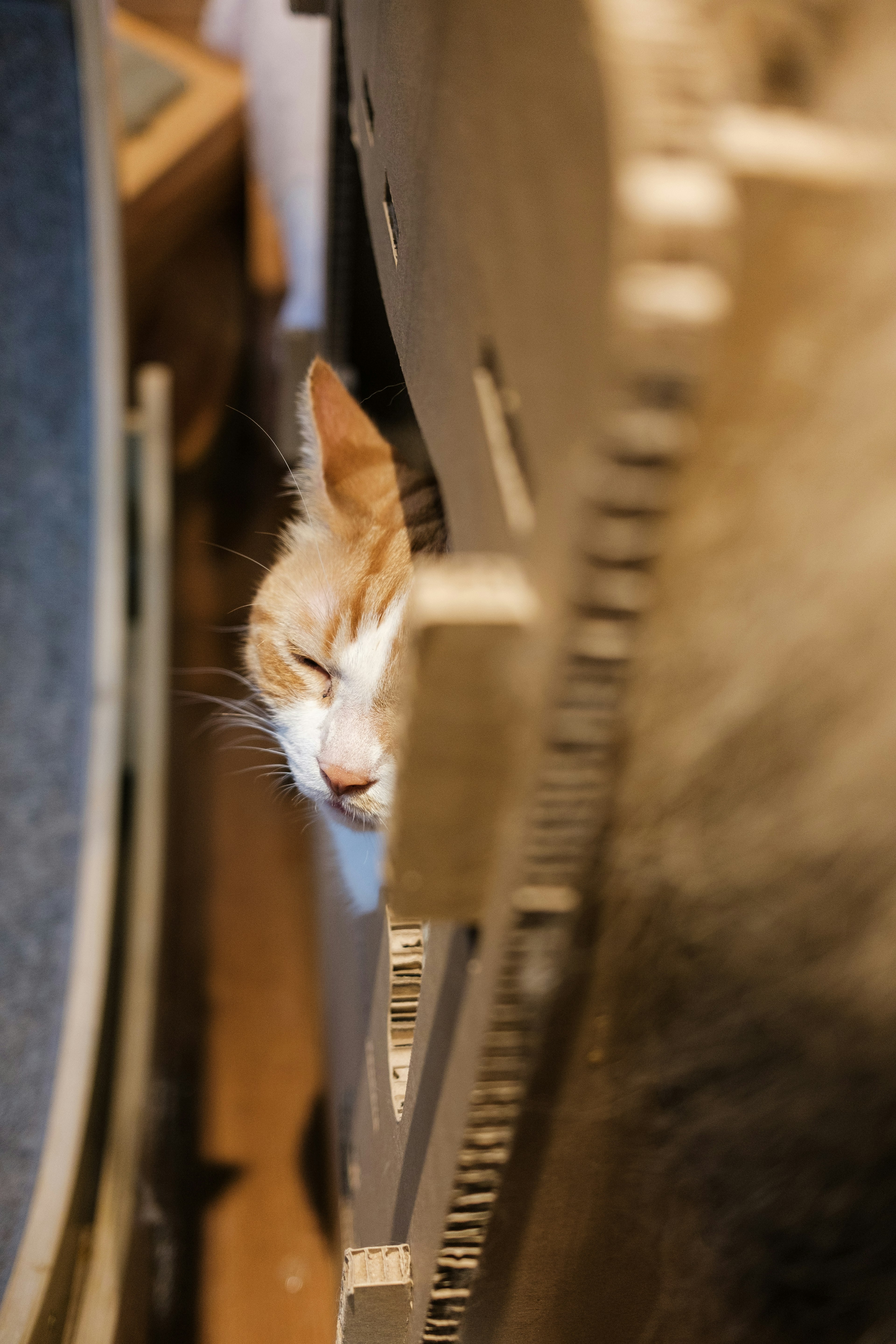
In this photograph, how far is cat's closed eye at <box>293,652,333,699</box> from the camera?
69cm

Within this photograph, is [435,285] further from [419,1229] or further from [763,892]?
[419,1229]

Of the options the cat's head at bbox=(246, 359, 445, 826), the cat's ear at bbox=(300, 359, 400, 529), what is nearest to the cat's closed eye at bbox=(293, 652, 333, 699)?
the cat's head at bbox=(246, 359, 445, 826)

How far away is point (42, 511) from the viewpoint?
1018 millimetres

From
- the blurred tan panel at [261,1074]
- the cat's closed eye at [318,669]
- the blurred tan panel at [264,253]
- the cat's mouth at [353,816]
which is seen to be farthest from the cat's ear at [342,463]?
the blurred tan panel at [264,253]

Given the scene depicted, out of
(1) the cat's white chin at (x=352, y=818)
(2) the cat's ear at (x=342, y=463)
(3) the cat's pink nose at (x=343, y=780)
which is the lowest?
(1) the cat's white chin at (x=352, y=818)

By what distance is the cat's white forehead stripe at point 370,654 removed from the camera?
2.05ft

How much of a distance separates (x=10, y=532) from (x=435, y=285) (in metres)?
0.80

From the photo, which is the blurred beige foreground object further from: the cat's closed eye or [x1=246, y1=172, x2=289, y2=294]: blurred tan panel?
[x1=246, y1=172, x2=289, y2=294]: blurred tan panel

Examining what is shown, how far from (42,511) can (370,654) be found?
569 mm

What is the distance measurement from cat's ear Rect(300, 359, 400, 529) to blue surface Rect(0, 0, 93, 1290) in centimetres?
44

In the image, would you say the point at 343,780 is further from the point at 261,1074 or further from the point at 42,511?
the point at 261,1074

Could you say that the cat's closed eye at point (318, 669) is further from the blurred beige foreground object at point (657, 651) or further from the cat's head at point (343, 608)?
the blurred beige foreground object at point (657, 651)

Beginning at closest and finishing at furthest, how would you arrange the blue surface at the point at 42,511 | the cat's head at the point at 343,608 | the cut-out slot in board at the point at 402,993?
the cut-out slot in board at the point at 402,993 < the cat's head at the point at 343,608 < the blue surface at the point at 42,511

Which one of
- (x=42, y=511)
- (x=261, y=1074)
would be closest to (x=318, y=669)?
(x=42, y=511)
